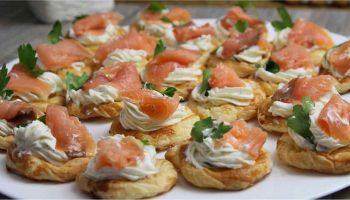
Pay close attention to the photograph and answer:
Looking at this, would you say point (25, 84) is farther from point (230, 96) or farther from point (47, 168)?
point (230, 96)

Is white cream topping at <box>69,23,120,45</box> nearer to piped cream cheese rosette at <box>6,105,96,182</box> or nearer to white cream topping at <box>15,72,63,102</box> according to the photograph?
white cream topping at <box>15,72,63,102</box>

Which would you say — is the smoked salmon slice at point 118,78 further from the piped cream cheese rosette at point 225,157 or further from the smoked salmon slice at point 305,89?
the piped cream cheese rosette at point 225,157

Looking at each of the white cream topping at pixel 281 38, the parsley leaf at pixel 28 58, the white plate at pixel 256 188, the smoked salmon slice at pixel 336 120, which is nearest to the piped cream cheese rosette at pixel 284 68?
the white cream topping at pixel 281 38

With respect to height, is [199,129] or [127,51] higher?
[199,129]

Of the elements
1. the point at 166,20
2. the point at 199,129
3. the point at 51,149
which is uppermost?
the point at 199,129

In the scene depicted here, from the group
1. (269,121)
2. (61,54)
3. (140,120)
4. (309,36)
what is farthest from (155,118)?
(309,36)

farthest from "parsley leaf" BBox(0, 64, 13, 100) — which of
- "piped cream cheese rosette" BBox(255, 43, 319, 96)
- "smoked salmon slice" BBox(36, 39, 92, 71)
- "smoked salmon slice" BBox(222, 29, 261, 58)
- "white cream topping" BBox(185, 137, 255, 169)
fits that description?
"piped cream cheese rosette" BBox(255, 43, 319, 96)

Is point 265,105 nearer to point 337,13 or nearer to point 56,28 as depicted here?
point 56,28
